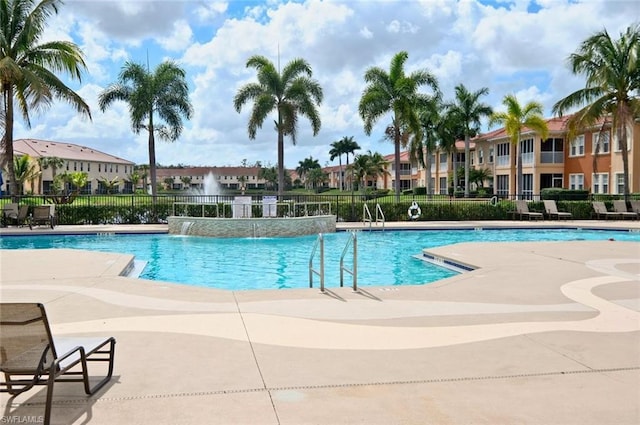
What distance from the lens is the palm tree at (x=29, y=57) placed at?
23.5 meters

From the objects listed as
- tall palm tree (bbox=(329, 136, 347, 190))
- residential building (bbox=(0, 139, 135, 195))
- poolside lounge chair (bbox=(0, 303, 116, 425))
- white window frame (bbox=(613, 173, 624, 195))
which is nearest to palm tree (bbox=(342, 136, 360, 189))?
tall palm tree (bbox=(329, 136, 347, 190))

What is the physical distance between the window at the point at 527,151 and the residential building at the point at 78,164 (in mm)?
52930

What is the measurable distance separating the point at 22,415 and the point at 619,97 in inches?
1274

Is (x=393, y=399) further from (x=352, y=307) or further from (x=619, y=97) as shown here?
(x=619, y=97)

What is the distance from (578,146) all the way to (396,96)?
16669 mm

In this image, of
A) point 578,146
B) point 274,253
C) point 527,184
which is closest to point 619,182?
point 578,146

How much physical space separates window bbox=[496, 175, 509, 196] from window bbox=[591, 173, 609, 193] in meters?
10.1

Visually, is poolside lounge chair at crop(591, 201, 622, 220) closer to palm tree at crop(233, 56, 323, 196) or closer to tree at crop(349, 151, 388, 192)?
palm tree at crop(233, 56, 323, 196)

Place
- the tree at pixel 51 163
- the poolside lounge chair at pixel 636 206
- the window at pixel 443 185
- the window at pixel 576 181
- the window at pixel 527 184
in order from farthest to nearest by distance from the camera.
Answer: the tree at pixel 51 163 → the window at pixel 443 185 → the window at pixel 527 184 → the window at pixel 576 181 → the poolside lounge chair at pixel 636 206

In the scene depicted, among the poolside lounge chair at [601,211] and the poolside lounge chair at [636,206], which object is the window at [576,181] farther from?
the poolside lounge chair at [601,211]

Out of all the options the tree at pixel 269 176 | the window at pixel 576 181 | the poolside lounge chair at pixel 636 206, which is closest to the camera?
the poolside lounge chair at pixel 636 206

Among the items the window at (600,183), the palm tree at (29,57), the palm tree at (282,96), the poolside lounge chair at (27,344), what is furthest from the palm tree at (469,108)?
the poolside lounge chair at (27,344)

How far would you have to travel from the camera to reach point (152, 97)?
109 feet

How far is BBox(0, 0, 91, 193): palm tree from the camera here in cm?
2347
